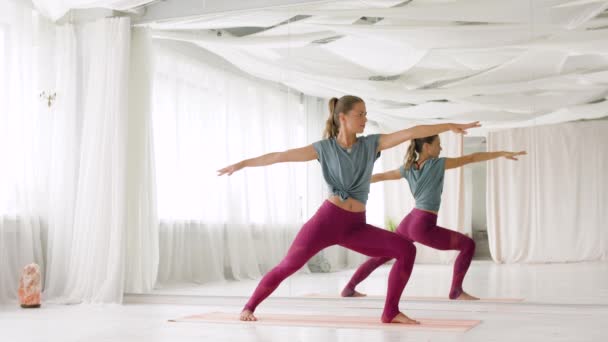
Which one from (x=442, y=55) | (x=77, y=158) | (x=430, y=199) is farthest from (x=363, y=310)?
(x=77, y=158)

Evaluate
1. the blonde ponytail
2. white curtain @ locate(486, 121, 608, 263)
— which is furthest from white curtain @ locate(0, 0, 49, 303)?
white curtain @ locate(486, 121, 608, 263)

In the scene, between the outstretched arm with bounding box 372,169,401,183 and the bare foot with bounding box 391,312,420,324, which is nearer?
the bare foot with bounding box 391,312,420,324

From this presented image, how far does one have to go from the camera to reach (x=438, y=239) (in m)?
4.86

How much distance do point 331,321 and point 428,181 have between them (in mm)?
1176

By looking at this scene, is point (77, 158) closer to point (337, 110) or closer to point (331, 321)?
point (337, 110)

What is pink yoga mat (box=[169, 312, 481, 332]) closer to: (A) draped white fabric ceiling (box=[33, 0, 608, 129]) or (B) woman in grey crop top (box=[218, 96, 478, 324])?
(B) woman in grey crop top (box=[218, 96, 478, 324])

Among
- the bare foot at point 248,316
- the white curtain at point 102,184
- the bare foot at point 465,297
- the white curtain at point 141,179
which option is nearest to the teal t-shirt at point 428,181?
the bare foot at point 465,297

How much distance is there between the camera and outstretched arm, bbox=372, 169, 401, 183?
4984mm

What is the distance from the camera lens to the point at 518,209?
16.0 ft

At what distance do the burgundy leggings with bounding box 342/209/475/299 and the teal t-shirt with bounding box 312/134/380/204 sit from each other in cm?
70

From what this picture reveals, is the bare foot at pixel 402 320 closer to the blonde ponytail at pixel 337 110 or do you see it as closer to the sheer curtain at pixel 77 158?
the blonde ponytail at pixel 337 110

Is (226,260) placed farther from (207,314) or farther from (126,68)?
(126,68)

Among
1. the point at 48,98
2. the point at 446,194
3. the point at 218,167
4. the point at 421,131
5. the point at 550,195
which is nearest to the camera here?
the point at 421,131

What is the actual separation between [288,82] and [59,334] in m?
2.52
